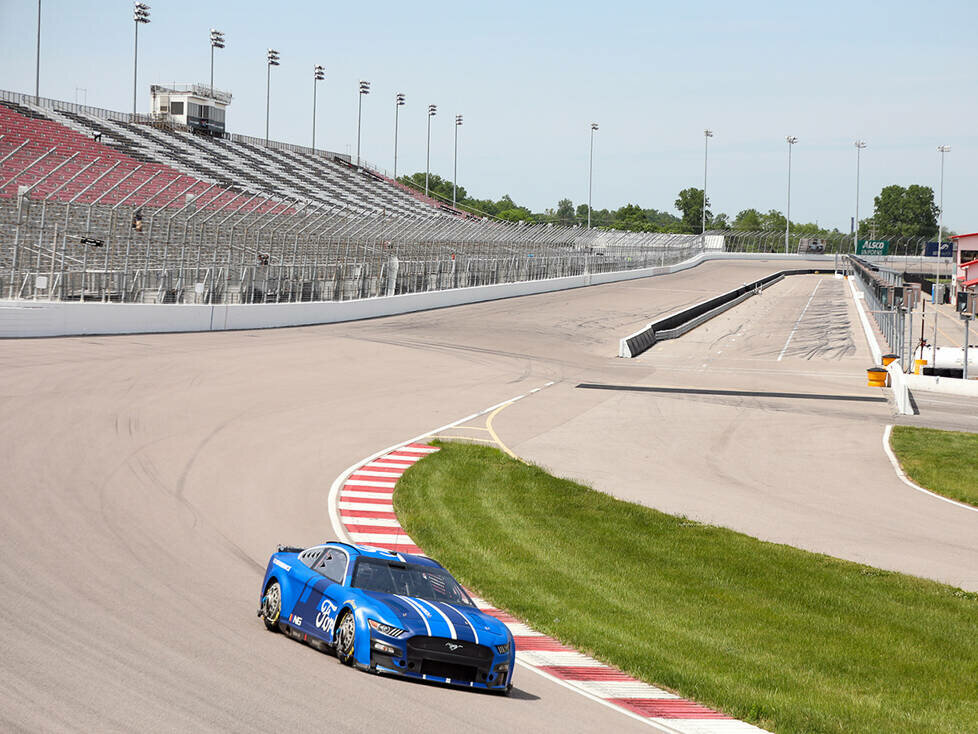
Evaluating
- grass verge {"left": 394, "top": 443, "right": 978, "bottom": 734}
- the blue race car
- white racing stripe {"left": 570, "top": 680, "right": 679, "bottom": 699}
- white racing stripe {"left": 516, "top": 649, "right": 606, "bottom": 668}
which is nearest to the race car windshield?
the blue race car

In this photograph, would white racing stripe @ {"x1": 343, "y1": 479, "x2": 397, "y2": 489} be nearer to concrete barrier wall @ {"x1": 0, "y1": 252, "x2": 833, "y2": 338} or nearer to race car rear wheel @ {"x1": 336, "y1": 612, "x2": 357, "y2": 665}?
race car rear wheel @ {"x1": 336, "y1": 612, "x2": 357, "y2": 665}

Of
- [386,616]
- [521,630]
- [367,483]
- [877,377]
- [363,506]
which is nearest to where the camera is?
[386,616]

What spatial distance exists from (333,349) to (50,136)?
3748 cm

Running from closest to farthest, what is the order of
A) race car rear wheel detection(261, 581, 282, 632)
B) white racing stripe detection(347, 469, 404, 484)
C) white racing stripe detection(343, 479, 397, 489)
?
race car rear wheel detection(261, 581, 282, 632), white racing stripe detection(343, 479, 397, 489), white racing stripe detection(347, 469, 404, 484)

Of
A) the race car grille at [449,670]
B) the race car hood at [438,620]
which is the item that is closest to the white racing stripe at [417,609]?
the race car hood at [438,620]

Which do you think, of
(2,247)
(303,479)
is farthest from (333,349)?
(303,479)

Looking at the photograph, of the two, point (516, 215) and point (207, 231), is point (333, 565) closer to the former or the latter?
point (207, 231)

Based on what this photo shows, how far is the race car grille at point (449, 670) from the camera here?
9297 mm

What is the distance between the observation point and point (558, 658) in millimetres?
10984

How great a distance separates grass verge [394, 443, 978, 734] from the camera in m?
9.98

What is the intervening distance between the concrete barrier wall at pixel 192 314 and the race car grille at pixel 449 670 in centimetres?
2644

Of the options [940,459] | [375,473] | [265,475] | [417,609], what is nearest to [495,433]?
[375,473]

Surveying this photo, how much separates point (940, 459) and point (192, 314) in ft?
82.7

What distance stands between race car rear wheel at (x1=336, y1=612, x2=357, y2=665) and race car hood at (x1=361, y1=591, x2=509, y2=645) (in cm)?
28
